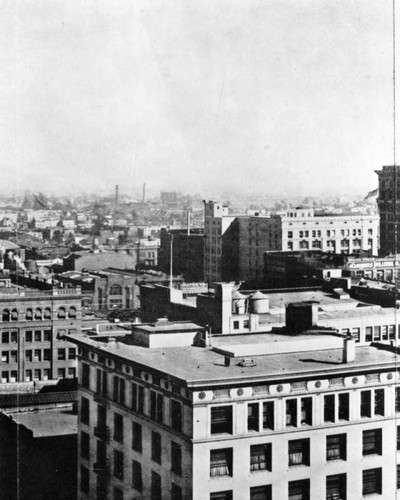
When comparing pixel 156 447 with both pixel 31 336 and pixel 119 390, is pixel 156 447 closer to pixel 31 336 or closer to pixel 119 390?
pixel 119 390

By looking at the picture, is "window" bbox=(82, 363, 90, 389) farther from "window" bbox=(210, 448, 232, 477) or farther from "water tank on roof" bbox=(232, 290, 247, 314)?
"water tank on roof" bbox=(232, 290, 247, 314)

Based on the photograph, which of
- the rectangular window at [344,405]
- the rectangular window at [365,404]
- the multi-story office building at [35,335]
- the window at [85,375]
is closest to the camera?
the rectangular window at [344,405]

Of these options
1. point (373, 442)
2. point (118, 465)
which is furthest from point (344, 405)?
point (118, 465)

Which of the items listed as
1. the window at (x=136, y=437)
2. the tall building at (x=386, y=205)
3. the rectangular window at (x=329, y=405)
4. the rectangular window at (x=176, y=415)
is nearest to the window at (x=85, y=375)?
the window at (x=136, y=437)

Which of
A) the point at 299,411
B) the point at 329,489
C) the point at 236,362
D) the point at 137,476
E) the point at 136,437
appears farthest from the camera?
the point at 236,362

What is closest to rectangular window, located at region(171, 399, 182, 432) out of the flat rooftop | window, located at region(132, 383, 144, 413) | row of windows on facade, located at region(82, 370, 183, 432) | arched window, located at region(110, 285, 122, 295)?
row of windows on facade, located at region(82, 370, 183, 432)

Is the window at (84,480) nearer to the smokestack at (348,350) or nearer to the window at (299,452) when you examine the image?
the window at (299,452)

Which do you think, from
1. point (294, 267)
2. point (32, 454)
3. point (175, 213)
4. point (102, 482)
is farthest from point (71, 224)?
point (102, 482)
